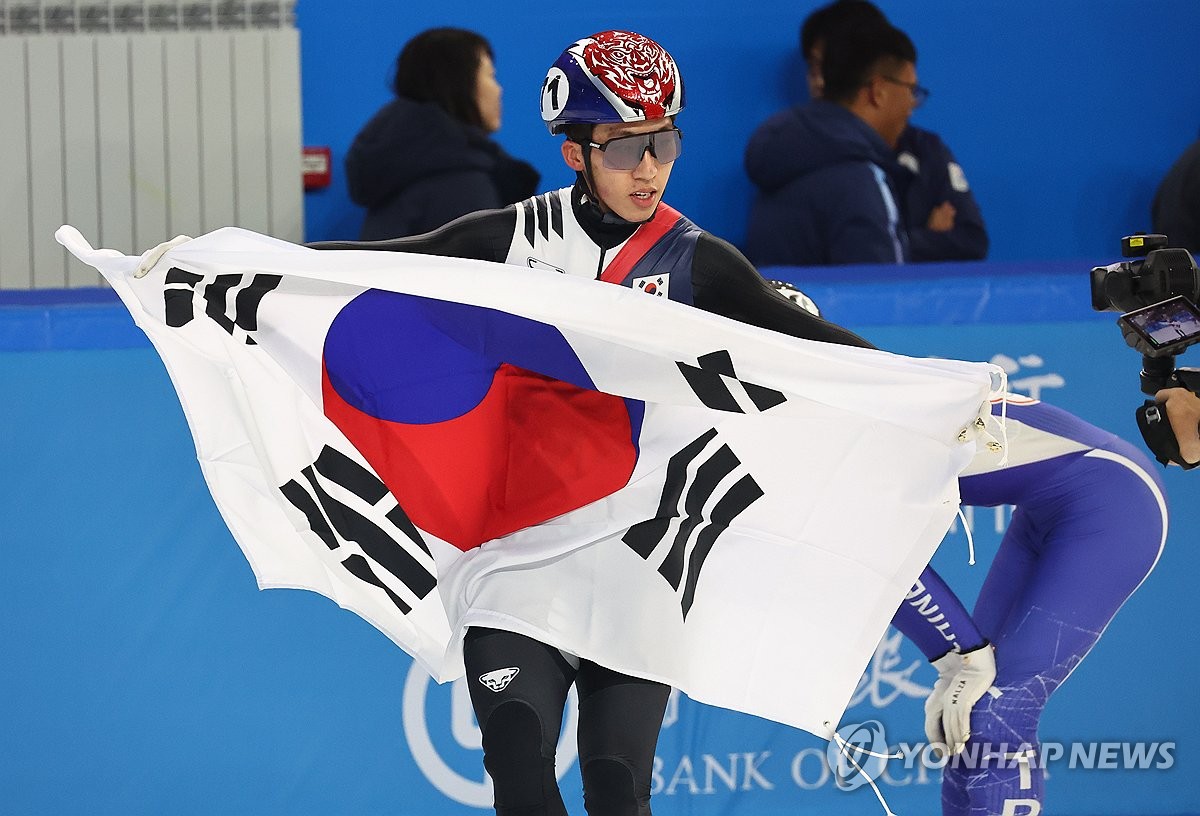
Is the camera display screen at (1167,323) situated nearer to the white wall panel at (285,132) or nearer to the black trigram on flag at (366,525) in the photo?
the black trigram on flag at (366,525)

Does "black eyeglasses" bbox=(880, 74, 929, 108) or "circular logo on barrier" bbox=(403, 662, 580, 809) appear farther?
"black eyeglasses" bbox=(880, 74, 929, 108)

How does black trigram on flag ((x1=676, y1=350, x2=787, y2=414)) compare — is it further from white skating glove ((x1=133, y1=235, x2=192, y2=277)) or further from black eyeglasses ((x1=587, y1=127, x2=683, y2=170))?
white skating glove ((x1=133, y1=235, x2=192, y2=277))

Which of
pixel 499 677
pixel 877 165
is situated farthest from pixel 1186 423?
pixel 877 165

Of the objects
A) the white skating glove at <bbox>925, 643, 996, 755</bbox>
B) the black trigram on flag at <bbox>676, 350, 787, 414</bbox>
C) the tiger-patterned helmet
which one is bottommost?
the white skating glove at <bbox>925, 643, 996, 755</bbox>

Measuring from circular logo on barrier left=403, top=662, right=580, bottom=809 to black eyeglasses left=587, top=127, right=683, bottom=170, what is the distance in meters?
1.51

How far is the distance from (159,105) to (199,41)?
28 centimetres

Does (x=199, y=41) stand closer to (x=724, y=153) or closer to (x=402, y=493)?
(x=724, y=153)

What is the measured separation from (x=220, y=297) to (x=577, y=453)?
69 centimetres

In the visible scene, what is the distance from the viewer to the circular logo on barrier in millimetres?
3791

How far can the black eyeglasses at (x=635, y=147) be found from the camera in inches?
109

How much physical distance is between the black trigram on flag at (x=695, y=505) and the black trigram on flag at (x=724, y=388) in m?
0.13

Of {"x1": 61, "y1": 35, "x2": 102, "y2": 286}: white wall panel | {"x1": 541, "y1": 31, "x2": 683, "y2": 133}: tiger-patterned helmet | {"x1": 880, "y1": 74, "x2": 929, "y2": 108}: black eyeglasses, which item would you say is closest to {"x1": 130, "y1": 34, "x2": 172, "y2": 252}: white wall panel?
{"x1": 61, "y1": 35, "x2": 102, "y2": 286}: white wall panel

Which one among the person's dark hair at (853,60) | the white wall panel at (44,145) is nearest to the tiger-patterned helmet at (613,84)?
the person's dark hair at (853,60)

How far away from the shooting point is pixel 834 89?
5.23 meters
